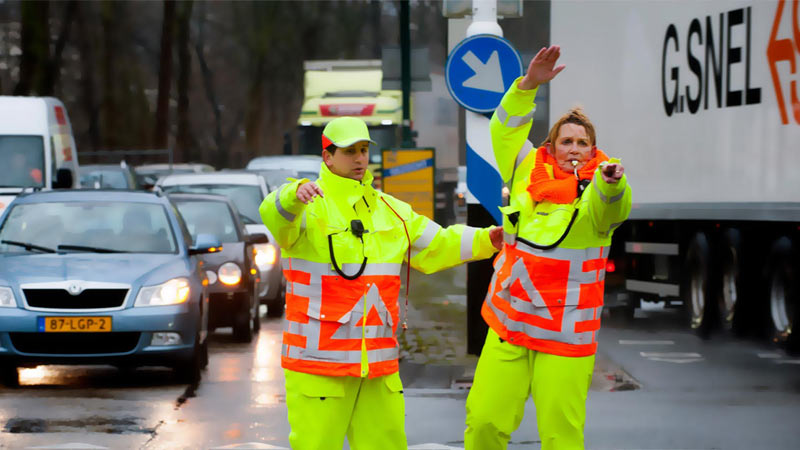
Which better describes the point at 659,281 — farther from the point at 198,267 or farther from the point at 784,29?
the point at 198,267

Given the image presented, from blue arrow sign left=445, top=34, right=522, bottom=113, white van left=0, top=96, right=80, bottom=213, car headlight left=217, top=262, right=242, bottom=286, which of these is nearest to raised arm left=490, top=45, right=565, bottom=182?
blue arrow sign left=445, top=34, right=522, bottom=113

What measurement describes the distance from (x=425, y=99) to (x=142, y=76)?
25.1 metres

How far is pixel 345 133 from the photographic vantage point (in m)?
5.78

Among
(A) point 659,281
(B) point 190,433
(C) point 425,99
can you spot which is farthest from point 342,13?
(B) point 190,433

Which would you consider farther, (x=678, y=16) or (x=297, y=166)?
(x=297, y=166)

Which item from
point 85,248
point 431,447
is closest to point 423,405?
point 431,447

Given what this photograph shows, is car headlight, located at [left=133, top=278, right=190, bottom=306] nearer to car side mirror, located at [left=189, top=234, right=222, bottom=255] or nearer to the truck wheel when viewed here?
car side mirror, located at [left=189, top=234, right=222, bottom=255]

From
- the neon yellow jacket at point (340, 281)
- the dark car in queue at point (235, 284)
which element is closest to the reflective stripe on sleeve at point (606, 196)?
the neon yellow jacket at point (340, 281)

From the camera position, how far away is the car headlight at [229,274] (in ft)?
47.5

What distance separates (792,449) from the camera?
8.65 meters

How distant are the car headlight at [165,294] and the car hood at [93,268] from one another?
0.05 metres

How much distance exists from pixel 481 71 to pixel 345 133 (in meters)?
4.79

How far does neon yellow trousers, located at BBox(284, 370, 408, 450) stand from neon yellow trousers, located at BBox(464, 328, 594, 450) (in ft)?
1.66

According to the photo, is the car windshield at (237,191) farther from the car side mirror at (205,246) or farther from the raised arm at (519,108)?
the raised arm at (519,108)
